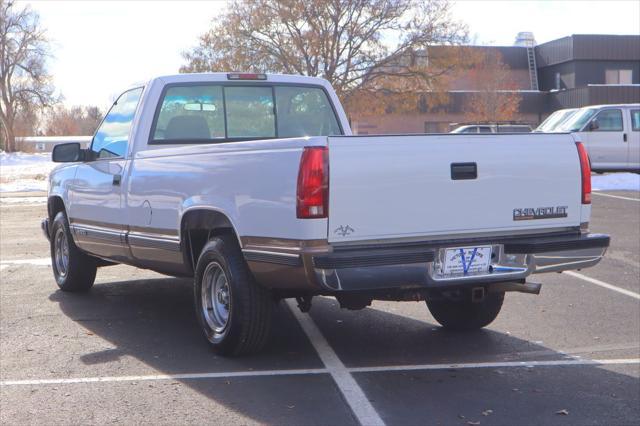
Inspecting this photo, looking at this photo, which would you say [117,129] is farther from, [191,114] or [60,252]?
[60,252]

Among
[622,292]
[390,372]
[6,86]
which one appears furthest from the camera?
[6,86]

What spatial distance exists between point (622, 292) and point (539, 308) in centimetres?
124

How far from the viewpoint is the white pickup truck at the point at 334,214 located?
514 cm

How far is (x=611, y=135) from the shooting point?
2334cm

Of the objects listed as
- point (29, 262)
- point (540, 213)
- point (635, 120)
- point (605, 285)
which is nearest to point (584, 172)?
point (540, 213)

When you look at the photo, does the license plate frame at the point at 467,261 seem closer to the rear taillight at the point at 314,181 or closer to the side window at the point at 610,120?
the rear taillight at the point at 314,181

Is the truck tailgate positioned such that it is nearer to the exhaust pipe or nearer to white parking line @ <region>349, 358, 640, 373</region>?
the exhaust pipe

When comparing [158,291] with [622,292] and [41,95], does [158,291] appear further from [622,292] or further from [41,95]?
[41,95]

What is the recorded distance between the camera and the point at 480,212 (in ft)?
18.3

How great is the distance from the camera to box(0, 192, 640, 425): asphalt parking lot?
4.99 m

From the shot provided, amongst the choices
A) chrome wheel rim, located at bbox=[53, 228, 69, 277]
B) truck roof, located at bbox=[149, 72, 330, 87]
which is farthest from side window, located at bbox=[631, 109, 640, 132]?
chrome wheel rim, located at bbox=[53, 228, 69, 277]

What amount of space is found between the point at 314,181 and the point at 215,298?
5.40 feet

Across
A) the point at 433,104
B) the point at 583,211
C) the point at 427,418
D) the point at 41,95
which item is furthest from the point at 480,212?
the point at 41,95

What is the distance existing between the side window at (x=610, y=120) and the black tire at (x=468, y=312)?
1772 cm
